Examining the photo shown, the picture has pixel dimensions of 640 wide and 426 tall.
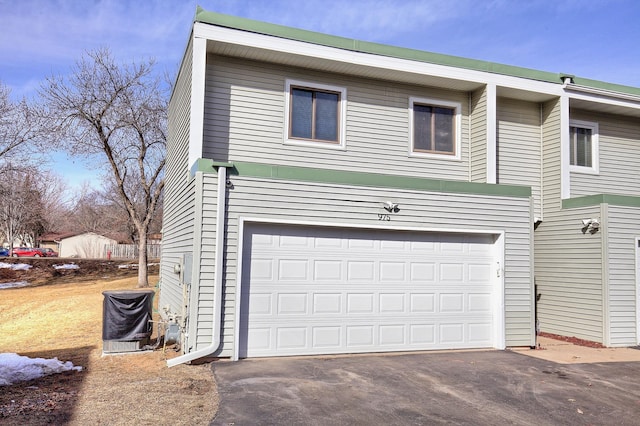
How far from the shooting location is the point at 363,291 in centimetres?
896

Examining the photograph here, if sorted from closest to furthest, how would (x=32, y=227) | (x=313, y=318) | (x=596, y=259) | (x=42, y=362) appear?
(x=42, y=362) → (x=313, y=318) → (x=596, y=259) → (x=32, y=227)

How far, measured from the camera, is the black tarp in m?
8.50

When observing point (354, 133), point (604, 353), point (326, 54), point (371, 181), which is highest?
point (326, 54)

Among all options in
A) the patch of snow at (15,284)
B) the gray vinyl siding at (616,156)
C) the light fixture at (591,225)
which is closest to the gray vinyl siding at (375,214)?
the light fixture at (591,225)

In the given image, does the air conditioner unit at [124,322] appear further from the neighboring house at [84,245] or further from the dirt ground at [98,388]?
the neighboring house at [84,245]

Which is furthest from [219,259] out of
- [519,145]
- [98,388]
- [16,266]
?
[16,266]

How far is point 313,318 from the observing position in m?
8.60

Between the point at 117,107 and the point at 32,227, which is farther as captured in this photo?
the point at 32,227

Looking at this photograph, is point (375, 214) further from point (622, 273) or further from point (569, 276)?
point (622, 273)

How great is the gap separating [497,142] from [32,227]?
57771mm

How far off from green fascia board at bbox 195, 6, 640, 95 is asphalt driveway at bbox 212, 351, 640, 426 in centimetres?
622

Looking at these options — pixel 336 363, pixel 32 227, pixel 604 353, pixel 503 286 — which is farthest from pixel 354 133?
pixel 32 227

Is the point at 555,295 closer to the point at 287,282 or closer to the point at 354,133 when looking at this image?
the point at 354,133

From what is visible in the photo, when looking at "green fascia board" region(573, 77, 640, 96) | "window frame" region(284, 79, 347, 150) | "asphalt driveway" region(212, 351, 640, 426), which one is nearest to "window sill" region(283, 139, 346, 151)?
"window frame" region(284, 79, 347, 150)
